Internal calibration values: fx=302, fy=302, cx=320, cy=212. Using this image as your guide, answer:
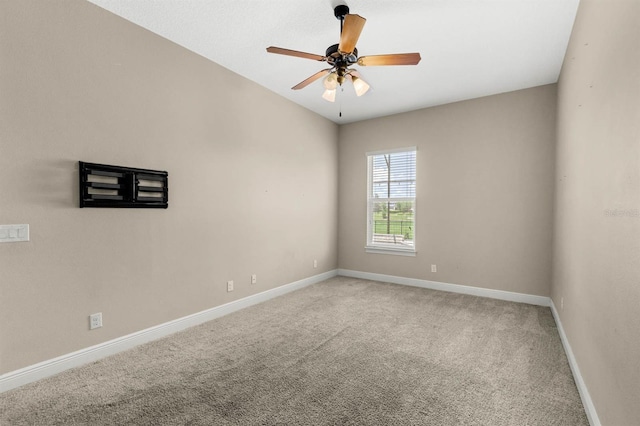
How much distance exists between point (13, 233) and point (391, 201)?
15.2 feet

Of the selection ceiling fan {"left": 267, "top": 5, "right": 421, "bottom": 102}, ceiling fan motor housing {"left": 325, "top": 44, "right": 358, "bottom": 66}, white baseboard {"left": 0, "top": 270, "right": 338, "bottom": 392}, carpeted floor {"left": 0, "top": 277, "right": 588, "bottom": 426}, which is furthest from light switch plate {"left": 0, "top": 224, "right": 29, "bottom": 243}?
ceiling fan motor housing {"left": 325, "top": 44, "right": 358, "bottom": 66}

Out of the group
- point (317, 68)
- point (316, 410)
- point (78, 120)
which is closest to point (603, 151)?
point (316, 410)

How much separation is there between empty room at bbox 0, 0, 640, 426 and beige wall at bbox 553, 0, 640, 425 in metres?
0.02

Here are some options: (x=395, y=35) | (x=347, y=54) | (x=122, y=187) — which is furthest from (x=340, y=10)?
(x=122, y=187)

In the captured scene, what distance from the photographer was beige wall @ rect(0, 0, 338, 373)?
6.93 ft

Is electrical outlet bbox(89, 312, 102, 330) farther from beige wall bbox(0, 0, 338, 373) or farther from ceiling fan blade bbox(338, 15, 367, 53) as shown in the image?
ceiling fan blade bbox(338, 15, 367, 53)

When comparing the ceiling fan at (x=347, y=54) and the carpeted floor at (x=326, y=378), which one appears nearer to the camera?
the carpeted floor at (x=326, y=378)

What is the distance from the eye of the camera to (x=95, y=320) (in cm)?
247

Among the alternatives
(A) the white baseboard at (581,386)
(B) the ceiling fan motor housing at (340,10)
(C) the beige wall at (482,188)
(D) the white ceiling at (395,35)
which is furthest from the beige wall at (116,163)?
(A) the white baseboard at (581,386)

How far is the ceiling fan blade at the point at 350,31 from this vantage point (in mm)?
2063

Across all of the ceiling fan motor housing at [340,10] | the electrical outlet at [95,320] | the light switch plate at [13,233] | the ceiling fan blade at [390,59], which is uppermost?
the ceiling fan motor housing at [340,10]

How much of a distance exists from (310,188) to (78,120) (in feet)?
10.5

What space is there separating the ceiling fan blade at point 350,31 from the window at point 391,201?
289 cm

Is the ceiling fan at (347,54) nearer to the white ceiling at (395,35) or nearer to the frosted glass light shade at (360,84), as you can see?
the frosted glass light shade at (360,84)
